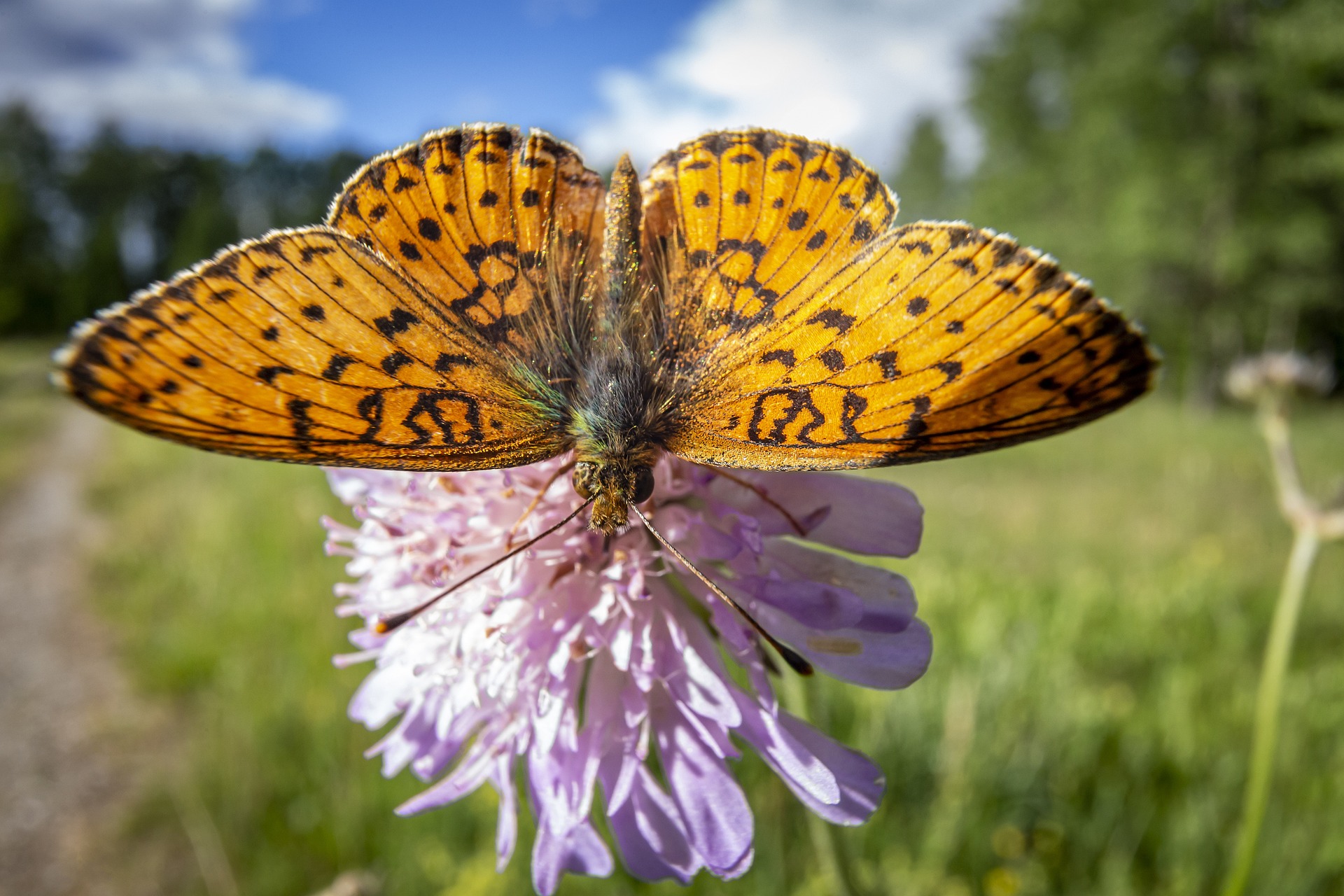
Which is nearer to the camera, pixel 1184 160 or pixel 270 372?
pixel 270 372

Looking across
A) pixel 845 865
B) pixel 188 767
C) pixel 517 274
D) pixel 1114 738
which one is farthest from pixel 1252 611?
pixel 188 767

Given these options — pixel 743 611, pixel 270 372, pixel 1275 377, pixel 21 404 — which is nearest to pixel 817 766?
pixel 743 611

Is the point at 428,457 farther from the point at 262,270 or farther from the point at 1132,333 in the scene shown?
the point at 1132,333

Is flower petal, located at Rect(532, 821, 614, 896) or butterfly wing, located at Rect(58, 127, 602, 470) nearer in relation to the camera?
butterfly wing, located at Rect(58, 127, 602, 470)

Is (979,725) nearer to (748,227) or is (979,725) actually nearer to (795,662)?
(795,662)

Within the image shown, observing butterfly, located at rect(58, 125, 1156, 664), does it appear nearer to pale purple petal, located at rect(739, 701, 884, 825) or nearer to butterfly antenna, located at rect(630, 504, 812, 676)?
butterfly antenna, located at rect(630, 504, 812, 676)

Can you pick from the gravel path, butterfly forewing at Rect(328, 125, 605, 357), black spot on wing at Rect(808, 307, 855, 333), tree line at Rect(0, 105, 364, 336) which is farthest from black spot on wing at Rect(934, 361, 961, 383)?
tree line at Rect(0, 105, 364, 336)

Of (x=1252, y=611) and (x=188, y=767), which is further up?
(x=1252, y=611)
